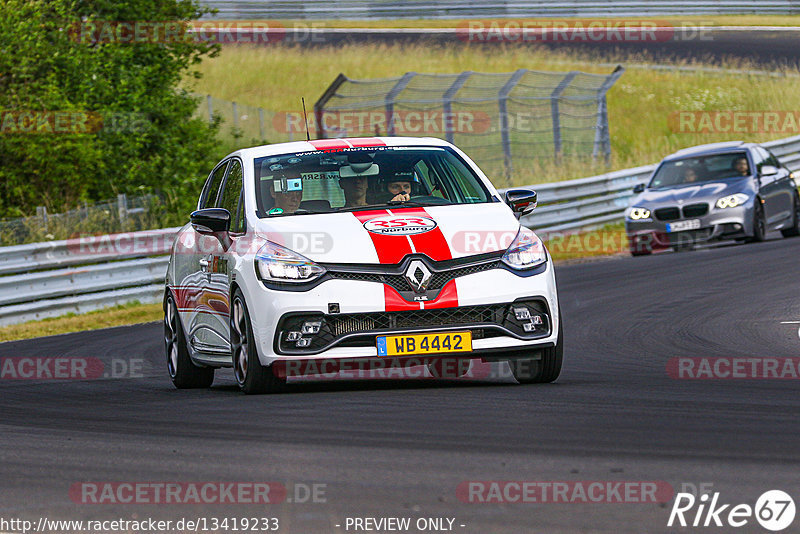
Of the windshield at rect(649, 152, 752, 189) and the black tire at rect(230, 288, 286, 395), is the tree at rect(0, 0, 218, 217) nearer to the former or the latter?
the windshield at rect(649, 152, 752, 189)

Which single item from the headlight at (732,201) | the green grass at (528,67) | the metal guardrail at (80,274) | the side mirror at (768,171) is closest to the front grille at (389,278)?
the metal guardrail at (80,274)

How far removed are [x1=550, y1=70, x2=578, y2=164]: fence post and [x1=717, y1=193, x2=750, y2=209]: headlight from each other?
728 cm

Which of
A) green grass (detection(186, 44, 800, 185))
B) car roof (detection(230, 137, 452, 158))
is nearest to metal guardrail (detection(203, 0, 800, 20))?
green grass (detection(186, 44, 800, 185))

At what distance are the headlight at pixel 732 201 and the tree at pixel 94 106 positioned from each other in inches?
383

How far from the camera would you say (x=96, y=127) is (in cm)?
2470

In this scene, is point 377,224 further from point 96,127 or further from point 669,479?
point 96,127

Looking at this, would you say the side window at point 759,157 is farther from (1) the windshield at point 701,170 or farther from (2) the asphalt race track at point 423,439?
(2) the asphalt race track at point 423,439

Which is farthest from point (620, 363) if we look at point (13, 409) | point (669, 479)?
point (669, 479)

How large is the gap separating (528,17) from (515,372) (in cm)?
3890

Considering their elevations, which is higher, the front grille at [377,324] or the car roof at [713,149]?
the front grille at [377,324]

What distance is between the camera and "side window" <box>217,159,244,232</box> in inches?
378

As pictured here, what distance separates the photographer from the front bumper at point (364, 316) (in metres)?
8.41

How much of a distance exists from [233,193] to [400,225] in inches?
67.6

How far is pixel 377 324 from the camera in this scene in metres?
8.45
